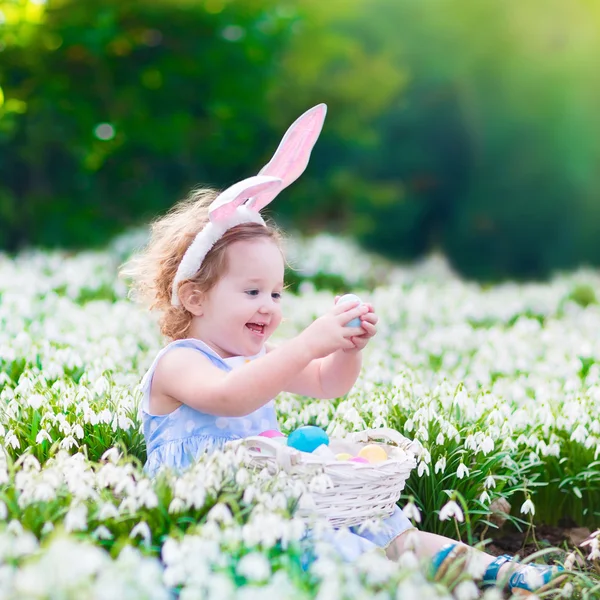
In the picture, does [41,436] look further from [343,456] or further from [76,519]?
[343,456]

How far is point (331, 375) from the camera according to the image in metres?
3.29

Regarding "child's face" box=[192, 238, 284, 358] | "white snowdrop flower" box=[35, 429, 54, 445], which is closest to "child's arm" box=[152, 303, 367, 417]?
"child's face" box=[192, 238, 284, 358]

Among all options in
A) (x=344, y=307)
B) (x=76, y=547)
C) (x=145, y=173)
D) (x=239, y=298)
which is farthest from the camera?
(x=145, y=173)

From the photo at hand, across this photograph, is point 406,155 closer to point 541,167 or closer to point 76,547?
point 541,167

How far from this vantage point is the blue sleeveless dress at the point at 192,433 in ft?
9.44

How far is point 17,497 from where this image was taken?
247cm

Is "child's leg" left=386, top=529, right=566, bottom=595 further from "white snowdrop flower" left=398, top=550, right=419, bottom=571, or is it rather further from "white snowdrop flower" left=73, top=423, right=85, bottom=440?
"white snowdrop flower" left=73, top=423, right=85, bottom=440

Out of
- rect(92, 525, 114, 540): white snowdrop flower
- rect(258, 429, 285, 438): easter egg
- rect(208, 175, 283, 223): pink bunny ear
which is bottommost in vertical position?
rect(92, 525, 114, 540): white snowdrop flower

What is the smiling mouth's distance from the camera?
3.07m

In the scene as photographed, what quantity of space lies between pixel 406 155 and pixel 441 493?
55.7 feet

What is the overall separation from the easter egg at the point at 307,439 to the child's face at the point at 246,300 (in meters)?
0.36

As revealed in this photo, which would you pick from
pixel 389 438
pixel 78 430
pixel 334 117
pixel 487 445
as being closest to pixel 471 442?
pixel 487 445

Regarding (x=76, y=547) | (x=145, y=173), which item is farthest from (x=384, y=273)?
(x=76, y=547)

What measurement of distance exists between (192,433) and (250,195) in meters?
0.88
